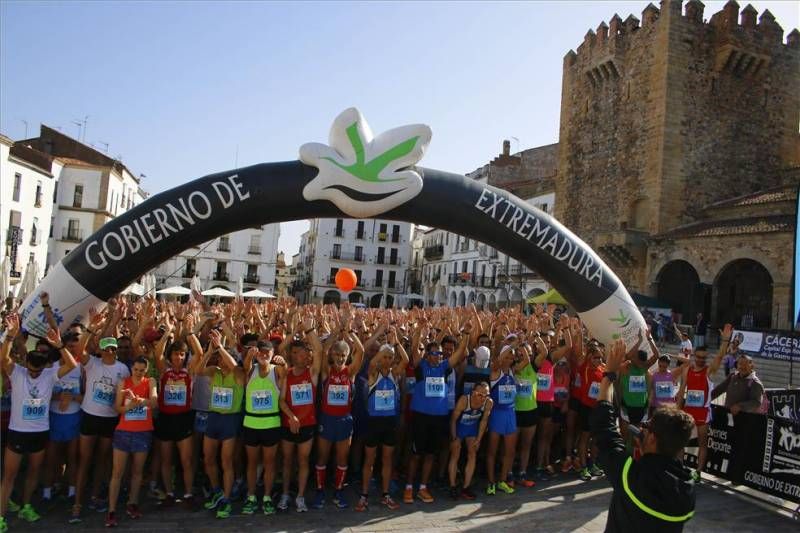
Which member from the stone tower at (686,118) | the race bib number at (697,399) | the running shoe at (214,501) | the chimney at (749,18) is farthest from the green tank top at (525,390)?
the chimney at (749,18)

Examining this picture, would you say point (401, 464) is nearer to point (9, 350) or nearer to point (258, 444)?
point (258, 444)

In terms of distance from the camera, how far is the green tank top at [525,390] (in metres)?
7.15

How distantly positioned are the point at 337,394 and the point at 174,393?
1580mm

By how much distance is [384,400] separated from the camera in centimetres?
628

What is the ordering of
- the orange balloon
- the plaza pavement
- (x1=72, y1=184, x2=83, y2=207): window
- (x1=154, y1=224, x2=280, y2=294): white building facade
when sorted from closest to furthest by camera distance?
the plaza pavement
the orange balloon
(x1=72, y1=184, x2=83, y2=207): window
(x1=154, y1=224, x2=280, y2=294): white building facade

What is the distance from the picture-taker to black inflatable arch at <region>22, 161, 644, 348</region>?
6816 mm

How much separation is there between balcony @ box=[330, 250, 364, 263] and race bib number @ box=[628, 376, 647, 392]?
54.1 meters

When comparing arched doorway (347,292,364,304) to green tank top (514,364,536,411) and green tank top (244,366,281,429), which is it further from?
green tank top (244,366,281,429)

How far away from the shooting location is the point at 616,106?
30750mm

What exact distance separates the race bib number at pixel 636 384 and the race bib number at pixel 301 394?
4032mm

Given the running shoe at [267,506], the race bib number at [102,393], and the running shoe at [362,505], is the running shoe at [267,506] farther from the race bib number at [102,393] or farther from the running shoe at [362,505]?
the race bib number at [102,393]

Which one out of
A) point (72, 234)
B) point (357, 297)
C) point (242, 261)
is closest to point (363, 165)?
point (72, 234)

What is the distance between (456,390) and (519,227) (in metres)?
2.18

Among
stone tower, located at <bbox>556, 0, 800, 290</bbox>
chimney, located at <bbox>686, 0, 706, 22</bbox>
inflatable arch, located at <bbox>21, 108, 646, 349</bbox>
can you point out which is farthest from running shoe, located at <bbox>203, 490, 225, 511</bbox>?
chimney, located at <bbox>686, 0, 706, 22</bbox>
